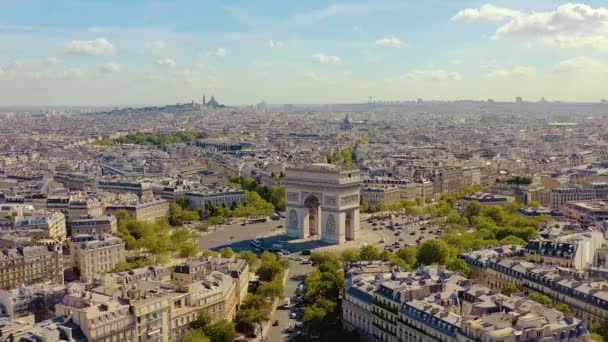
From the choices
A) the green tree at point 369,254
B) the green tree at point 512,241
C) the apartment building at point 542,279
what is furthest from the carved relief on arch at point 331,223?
the apartment building at point 542,279

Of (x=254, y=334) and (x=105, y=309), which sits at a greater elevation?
(x=105, y=309)

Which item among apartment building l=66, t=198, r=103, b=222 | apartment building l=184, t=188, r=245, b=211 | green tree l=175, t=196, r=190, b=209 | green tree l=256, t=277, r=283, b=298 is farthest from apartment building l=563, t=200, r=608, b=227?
apartment building l=66, t=198, r=103, b=222

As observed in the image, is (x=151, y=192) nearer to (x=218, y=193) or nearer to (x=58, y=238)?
(x=218, y=193)

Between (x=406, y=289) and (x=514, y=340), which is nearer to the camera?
(x=514, y=340)

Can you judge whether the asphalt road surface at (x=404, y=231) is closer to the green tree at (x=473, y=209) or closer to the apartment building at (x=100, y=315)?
the green tree at (x=473, y=209)

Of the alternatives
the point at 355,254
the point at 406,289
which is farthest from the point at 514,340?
the point at 355,254

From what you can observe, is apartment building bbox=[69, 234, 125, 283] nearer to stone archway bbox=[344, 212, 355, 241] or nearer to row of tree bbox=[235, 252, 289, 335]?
row of tree bbox=[235, 252, 289, 335]
